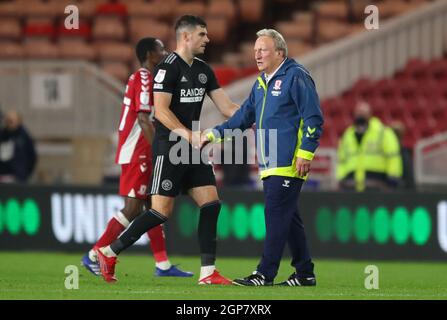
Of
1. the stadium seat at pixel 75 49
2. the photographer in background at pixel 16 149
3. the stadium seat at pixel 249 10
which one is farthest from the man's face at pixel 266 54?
the stadium seat at pixel 249 10

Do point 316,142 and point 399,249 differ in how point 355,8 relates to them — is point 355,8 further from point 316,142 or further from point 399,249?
point 316,142

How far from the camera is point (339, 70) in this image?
71.2ft

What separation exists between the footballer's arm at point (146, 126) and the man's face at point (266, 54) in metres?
1.59

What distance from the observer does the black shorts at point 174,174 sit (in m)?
10.5

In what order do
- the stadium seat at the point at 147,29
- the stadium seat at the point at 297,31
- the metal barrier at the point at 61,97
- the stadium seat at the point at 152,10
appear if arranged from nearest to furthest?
the metal barrier at the point at 61,97, the stadium seat at the point at 147,29, the stadium seat at the point at 297,31, the stadium seat at the point at 152,10

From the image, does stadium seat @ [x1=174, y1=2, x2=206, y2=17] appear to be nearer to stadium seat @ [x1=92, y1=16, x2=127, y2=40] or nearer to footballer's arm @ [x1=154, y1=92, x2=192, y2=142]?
stadium seat @ [x1=92, y1=16, x2=127, y2=40]

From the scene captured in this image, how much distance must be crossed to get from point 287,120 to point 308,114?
0.79 ft

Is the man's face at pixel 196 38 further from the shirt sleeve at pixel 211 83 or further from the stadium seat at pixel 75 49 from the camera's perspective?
the stadium seat at pixel 75 49

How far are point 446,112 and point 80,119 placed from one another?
598 cm

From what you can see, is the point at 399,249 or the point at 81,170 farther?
the point at 81,170

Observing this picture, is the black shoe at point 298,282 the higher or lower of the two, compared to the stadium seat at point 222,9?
lower

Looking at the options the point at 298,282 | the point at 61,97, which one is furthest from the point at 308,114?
the point at 61,97

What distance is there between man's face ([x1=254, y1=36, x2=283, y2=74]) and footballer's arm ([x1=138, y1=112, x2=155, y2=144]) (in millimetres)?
1594
